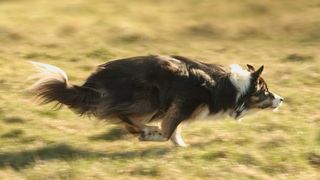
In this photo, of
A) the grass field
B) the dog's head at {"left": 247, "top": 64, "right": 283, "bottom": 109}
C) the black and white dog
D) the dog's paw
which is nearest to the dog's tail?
the black and white dog

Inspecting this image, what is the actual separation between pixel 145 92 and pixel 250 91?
4.70 feet

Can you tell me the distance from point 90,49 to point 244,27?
14.4 ft

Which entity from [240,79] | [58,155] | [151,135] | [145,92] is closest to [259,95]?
[240,79]

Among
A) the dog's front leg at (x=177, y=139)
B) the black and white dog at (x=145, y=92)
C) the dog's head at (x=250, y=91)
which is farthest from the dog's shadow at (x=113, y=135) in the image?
the dog's head at (x=250, y=91)

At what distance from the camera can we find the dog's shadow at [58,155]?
6.40 m

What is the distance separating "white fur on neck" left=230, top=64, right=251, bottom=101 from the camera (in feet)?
24.4

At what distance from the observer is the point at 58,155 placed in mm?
6711

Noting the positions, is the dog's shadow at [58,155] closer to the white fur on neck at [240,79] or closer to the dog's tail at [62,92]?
the dog's tail at [62,92]

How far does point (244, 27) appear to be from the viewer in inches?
609

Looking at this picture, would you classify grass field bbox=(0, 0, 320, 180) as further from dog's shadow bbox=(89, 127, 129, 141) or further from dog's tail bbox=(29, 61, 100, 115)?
dog's tail bbox=(29, 61, 100, 115)

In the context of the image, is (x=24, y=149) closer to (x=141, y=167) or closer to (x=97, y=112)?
(x=97, y=112)

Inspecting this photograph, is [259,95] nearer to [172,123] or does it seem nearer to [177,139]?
[177,139]

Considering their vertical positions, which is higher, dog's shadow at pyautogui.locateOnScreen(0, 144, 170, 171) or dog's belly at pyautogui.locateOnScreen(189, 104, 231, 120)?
dog's belly at pyautogui.locateOnScreen(189, 104, 231, 120)

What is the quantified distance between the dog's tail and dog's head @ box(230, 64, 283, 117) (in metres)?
1.63
